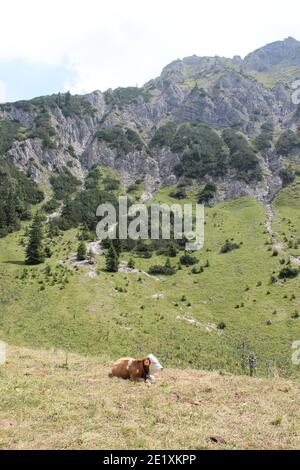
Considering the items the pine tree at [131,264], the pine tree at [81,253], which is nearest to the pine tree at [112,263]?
the pine tree at [131,264]

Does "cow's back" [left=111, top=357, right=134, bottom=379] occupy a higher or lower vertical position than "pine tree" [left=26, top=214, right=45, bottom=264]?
higher

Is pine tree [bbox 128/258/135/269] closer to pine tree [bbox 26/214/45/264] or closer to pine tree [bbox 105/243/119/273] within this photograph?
pine tree [bbox 105/243/119/273]

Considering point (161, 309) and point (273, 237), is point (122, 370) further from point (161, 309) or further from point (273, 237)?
point (273, 237)

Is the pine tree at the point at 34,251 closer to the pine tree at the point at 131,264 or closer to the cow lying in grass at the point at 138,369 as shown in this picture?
the pine tree at the point at 131,264

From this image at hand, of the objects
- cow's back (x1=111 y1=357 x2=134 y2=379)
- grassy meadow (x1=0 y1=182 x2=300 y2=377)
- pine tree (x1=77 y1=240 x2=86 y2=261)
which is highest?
cow's back (x1=111 y1=357 x2=134 y2=379)

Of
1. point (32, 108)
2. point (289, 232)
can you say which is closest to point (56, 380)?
point (289, 232)

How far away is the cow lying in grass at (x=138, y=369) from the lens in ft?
56.5

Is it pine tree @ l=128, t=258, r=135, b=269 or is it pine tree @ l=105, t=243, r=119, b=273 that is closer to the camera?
pine tree @ l=105, t=243, r=119, b=273

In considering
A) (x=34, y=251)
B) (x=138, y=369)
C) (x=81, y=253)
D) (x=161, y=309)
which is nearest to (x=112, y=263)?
(x=81, y=253)

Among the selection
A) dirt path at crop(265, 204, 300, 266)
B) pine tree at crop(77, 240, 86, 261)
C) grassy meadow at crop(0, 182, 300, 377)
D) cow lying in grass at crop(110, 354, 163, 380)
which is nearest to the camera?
cow lying in grass at crop(110, 354, 163, 380)

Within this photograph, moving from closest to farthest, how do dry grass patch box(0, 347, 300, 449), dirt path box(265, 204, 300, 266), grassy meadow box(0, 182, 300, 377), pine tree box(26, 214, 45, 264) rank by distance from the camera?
dry grass patch box(0, 347, 300, 449) → grassy meadow box(0, 182, 300, 377) → pine tree box(26, 214, 45, 264) → dirt path box(265, 204, 300, 266)

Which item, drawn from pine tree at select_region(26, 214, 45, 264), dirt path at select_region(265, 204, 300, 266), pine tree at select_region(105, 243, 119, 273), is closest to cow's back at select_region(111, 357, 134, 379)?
pine tree at select_region(105, 243, 119, 273)

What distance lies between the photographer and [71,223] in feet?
338

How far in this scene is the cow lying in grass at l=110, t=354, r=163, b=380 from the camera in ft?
56.5
